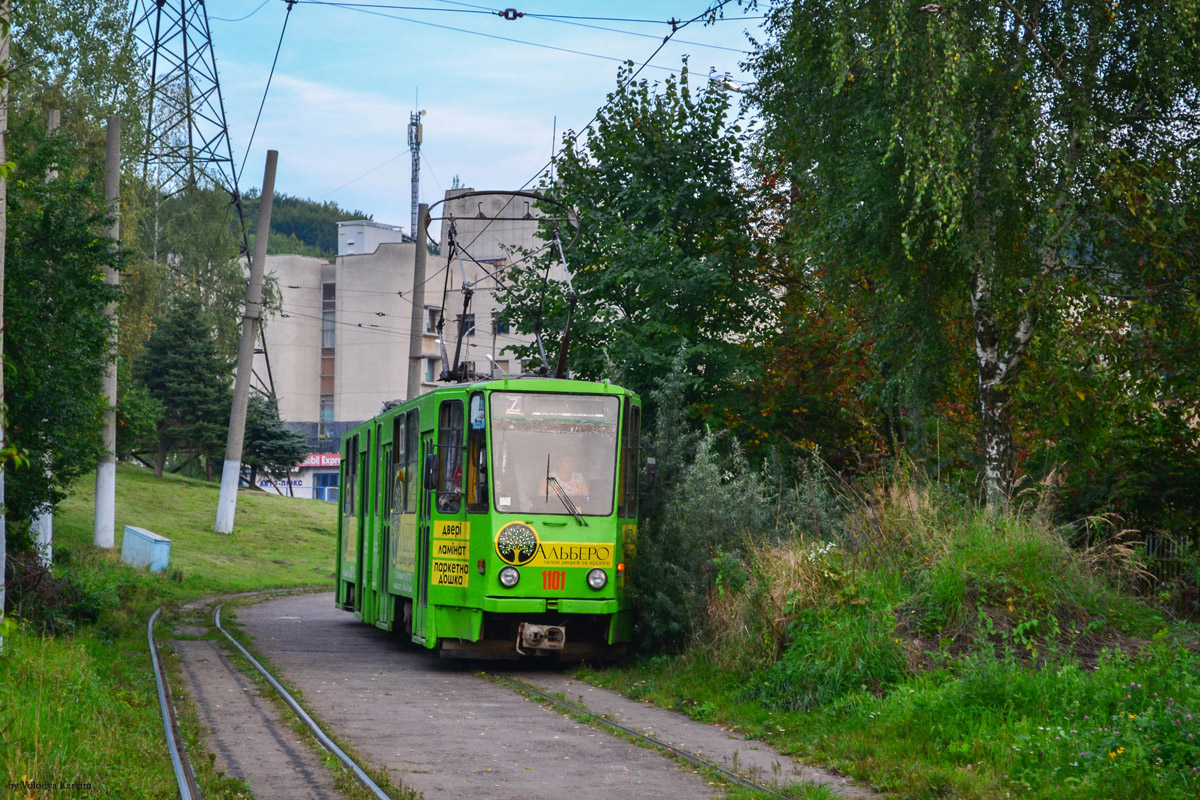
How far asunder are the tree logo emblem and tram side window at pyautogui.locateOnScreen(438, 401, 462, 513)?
710 mm

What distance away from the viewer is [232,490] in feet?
131

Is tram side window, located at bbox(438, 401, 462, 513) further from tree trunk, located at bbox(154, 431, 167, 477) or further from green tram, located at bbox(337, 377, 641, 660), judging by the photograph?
tree trunk, located at bbox(154, 431, 167, 477)

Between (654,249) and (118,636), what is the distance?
9.57 metres

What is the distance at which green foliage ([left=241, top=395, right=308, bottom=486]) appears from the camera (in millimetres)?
54438

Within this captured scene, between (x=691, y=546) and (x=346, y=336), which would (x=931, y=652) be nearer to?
(x=691, y=546)

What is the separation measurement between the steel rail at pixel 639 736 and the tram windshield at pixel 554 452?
6.37ft

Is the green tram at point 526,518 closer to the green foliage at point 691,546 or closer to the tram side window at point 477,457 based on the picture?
the tram side window at point 477,457

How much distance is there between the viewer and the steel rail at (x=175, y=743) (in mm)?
8164

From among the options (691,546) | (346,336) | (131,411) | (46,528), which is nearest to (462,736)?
(691,546)

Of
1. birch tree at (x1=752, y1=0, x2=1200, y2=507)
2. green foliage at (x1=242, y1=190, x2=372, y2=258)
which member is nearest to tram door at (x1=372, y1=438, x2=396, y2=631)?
birch tree at (x1=752, y1=0, x2=1200, y2=507)

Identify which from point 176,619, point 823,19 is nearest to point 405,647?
point 176,619

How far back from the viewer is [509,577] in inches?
584

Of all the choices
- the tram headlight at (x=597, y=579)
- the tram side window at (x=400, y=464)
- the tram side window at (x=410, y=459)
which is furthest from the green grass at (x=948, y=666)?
the tram side window at (x=400, y=464)

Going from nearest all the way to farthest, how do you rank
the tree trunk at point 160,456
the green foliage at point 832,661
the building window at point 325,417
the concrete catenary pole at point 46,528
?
1. the green foliage at point 832,661
2. the concrete catenary pole at point 46,528
3. the tree trunk at point 160,456
4. the building window at point 325,417
